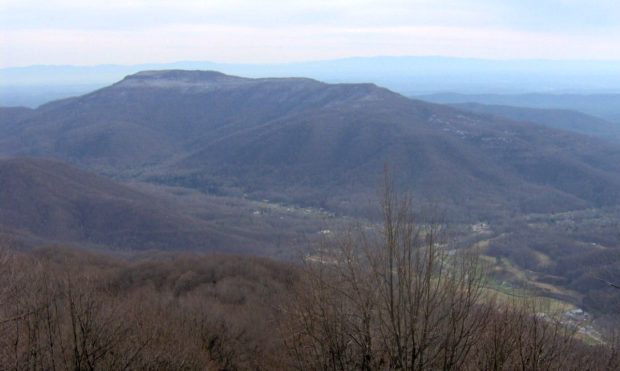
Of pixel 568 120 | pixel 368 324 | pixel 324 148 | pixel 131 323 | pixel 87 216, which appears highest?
pixel 368 324

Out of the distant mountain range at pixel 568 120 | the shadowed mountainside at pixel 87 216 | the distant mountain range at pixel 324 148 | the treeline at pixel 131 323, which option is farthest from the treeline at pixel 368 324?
the distant mountain range at pixel 568 120

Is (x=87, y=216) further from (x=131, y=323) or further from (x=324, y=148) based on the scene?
(x=131, y=323)

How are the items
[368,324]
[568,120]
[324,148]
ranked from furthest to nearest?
[568,120] < [324,148] < [368,324]

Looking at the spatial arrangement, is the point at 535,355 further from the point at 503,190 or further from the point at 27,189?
the point at 503,190

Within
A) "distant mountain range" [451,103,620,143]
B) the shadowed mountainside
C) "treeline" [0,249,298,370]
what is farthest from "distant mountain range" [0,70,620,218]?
"treeline" [0,249,298,370]

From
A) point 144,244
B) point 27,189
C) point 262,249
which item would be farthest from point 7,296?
point 27,189

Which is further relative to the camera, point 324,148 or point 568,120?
point 568,120

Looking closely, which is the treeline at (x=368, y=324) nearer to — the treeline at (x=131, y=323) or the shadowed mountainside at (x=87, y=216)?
the treeline at (x=131, y=323)

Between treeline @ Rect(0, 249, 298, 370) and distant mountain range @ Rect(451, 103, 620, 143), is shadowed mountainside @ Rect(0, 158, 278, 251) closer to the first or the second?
treeline @ Rect(0, 249, 298, 370)

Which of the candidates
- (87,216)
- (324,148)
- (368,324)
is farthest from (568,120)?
(368,324)
